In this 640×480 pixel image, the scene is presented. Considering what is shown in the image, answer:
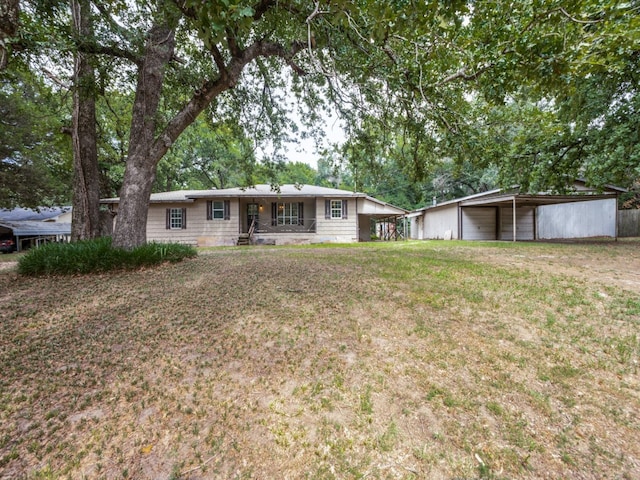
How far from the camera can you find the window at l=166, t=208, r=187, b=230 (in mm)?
15586

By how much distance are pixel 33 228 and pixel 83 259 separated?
20171mm

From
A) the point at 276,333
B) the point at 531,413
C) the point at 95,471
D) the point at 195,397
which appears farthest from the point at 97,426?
the point at 531,413

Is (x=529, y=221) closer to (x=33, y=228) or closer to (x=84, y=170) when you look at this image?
(x=84, y=170)

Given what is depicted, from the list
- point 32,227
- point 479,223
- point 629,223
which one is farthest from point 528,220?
point 32,227

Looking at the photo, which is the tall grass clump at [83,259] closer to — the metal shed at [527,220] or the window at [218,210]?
the window at [218,210]

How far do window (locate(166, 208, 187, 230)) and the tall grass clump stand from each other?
9.67 metres

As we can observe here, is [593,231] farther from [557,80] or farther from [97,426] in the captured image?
[97,426]

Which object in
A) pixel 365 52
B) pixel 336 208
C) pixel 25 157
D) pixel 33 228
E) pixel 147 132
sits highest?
pixel 25 157

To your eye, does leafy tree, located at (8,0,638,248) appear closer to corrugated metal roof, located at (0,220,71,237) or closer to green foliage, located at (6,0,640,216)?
green foliage, located at (6,0,640,216)

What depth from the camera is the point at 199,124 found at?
13680 millimetres

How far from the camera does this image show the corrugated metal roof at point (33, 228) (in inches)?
698

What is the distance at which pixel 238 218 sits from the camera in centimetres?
1566

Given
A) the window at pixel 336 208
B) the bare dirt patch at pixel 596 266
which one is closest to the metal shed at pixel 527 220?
the window at pixel 336 208

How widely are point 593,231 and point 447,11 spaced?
20.5 meters
